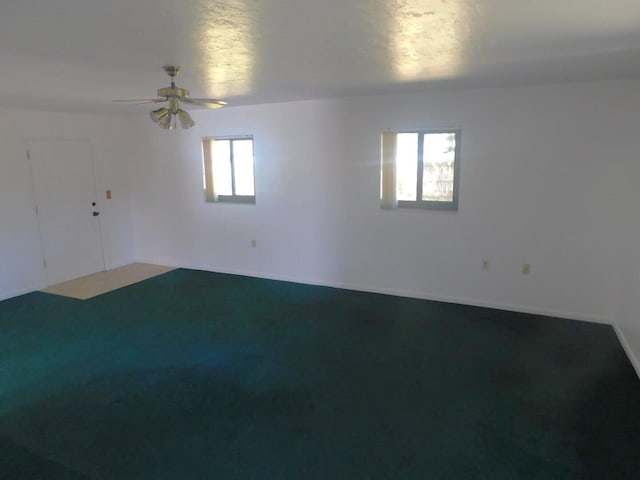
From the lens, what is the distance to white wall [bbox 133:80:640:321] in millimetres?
3738

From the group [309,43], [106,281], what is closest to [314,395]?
[309,43]

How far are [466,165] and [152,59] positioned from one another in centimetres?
303

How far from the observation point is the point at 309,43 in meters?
2.28

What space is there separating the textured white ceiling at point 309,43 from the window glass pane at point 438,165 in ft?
2.41

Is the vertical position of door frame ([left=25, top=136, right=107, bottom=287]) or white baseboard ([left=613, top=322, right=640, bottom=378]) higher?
door frame ([left=25, top=136, right=107, bottom=287])

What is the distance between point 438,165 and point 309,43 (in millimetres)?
2531

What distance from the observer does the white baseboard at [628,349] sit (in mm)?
3048

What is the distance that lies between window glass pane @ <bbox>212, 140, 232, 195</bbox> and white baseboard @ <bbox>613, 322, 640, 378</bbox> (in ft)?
15.3

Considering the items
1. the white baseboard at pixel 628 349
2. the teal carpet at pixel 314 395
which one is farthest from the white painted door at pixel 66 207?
the white baseboard at pixel 628 349

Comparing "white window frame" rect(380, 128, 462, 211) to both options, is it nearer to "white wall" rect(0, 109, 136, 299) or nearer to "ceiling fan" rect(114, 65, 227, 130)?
"ceiling fan" rect(114, 65, 227, 130)

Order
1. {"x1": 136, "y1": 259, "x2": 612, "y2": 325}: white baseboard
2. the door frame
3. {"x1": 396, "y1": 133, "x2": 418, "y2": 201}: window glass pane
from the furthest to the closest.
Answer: the door frame < {"x1": 396, "y1": 133, "x2": 418, "y2": 201}: window glass pane < {"x1": 136, "y1": 259, "x2": 612, "y2": 325}: white baseboard

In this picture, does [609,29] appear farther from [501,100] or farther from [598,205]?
[598,205]

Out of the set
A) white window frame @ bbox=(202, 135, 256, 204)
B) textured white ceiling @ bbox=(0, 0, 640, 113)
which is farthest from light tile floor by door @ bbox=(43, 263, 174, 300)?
textured white ceiling @ bbox=(0, 0, 640, 113)

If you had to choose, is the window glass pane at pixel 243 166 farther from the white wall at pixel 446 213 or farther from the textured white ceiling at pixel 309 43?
the textured white ceiling at pixel 309 43
